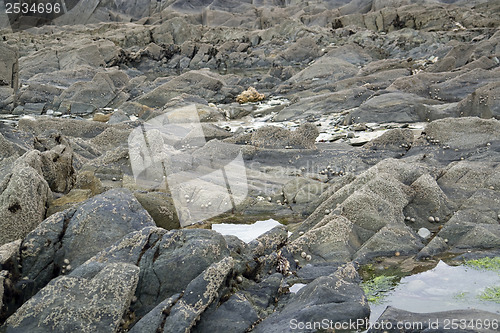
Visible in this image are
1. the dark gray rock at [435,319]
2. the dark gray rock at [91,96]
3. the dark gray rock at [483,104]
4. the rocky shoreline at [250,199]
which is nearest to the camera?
the dark gray rock at [435,319]

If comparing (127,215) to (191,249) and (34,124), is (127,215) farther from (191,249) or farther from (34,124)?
(34,124)

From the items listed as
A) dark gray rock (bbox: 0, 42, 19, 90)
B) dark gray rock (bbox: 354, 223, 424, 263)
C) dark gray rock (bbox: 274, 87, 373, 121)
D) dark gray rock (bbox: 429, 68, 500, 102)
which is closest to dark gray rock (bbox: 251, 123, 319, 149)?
dark gray rock (bbox: 274, 87, 373, 121)

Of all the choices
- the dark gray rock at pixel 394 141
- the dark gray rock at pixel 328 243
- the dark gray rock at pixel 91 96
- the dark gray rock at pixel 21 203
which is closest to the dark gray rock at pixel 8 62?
the dark gray rock at pixel 91 96

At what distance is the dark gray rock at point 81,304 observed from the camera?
466 cm

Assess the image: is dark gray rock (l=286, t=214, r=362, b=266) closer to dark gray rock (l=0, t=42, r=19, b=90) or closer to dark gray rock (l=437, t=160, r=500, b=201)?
dark gray rock (l=437, t=160, r=500, b=201)

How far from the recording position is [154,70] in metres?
37.4

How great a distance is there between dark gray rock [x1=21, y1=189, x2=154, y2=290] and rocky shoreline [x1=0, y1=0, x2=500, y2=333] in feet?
0.06

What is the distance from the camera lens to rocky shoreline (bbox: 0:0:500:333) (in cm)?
502

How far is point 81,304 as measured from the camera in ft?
15.7

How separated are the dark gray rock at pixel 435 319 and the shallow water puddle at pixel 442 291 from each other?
586 mm

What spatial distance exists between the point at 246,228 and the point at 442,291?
3553 millimetres

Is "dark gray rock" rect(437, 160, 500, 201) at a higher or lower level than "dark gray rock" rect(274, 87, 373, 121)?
higher

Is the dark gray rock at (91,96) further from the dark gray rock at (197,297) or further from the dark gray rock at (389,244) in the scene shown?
the dark gray rock at (197,297)

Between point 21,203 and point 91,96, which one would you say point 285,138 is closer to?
point 21,203
